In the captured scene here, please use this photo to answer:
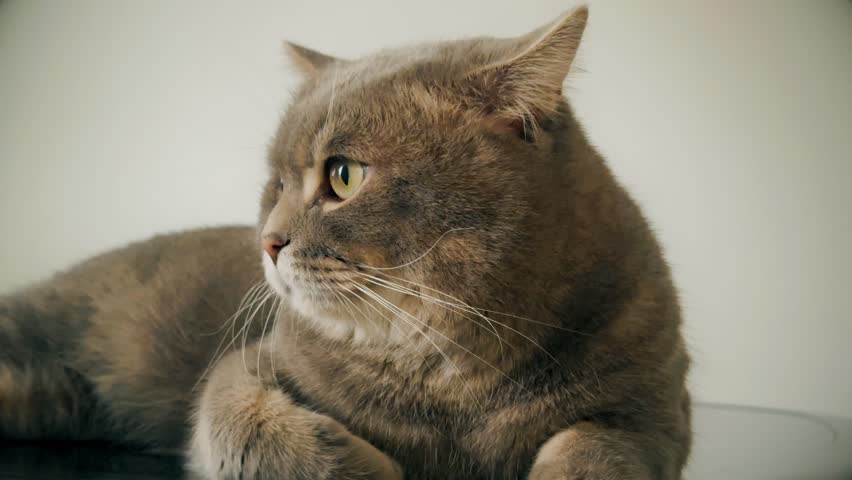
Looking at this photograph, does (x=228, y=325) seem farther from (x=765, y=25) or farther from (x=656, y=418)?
(x=765, y=25)

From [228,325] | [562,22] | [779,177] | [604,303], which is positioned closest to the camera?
[562,22]

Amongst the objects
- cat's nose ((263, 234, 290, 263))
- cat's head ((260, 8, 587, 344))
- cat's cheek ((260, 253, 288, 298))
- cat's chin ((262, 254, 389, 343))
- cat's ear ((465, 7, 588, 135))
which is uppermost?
cat's ear ((465, 7, 588, 135))

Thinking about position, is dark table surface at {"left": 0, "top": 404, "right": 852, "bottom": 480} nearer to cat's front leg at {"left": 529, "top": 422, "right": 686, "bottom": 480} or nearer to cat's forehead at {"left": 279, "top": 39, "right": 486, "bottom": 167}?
cat's front leg at {"left": 529, "top": 422, "right": 686, "bottom": 480}

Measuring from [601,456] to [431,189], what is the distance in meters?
0.34

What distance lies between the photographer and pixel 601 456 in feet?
2.50

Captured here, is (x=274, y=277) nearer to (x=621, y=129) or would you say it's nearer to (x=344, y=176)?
(x=344, y=176)

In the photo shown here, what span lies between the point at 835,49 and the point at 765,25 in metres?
0.12

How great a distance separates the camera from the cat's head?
2.59ft

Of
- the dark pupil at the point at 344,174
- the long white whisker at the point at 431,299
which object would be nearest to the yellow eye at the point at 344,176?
the dark pupil at the point at 344,174

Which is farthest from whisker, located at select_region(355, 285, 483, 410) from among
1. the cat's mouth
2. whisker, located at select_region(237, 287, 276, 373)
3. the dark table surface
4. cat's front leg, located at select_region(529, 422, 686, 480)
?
the dark table surface

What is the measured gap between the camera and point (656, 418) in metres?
0.85

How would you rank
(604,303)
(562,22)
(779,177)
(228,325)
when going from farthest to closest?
1. (228,325)
2. (779,177)
3. (604,303)
4. (562,22)

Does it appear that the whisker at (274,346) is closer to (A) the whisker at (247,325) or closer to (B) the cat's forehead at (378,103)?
(A) the whisker at (247,325)

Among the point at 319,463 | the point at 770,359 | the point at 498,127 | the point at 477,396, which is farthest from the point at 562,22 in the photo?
the point at 770,359
